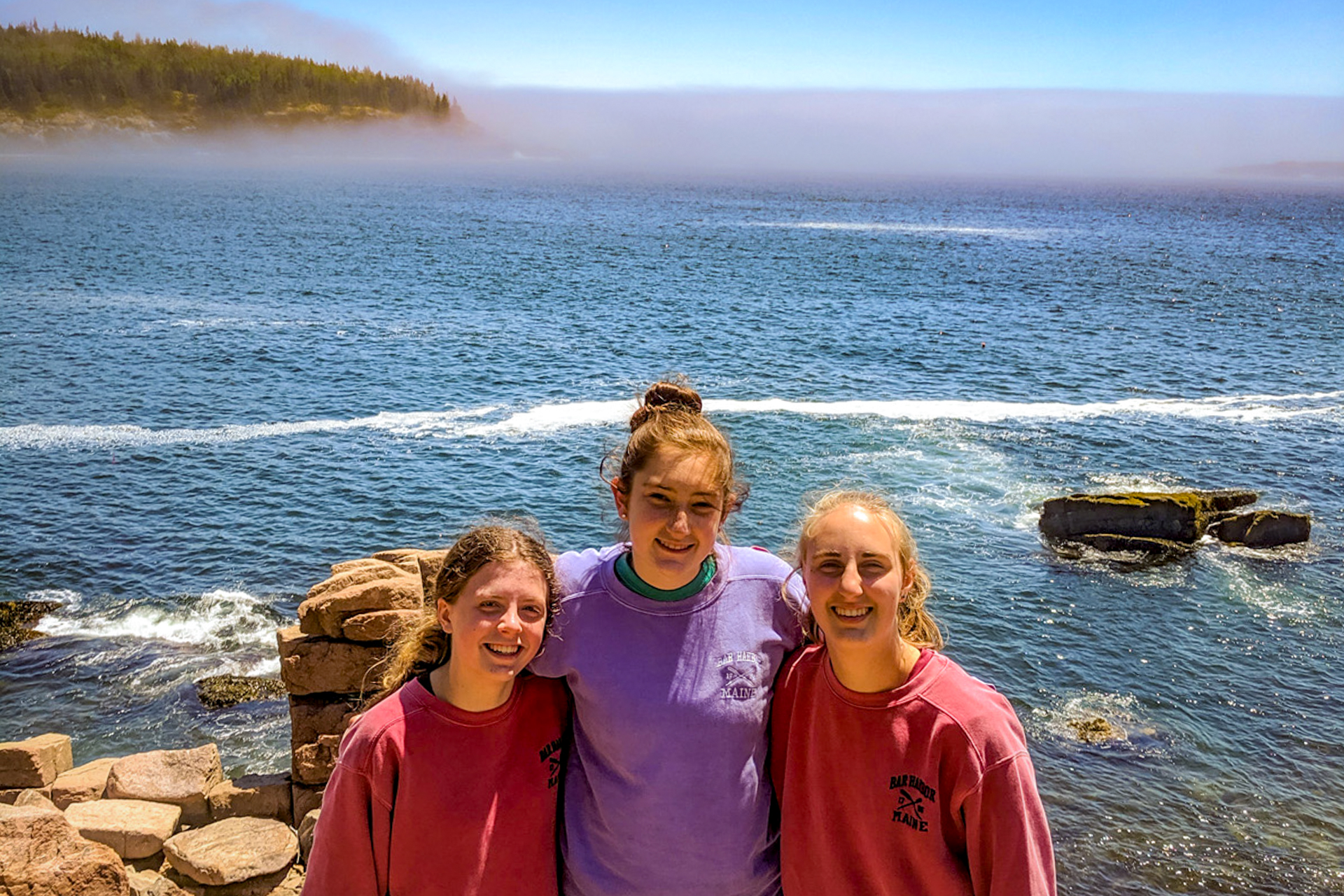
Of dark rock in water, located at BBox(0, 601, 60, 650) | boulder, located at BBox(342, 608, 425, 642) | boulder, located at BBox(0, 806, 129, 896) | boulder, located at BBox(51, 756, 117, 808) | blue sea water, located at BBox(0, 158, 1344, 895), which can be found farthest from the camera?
dark rock in water, located at BBox(0, 601, 60, 650)

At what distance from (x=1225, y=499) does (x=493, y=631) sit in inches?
1169

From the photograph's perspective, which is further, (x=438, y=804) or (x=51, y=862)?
(x=51, y=862)

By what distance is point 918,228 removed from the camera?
139m

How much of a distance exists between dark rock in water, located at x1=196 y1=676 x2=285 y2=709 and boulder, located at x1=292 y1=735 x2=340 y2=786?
289 inches

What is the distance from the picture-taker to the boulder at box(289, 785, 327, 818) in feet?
43.3

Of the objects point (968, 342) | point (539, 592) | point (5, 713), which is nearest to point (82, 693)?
point (5, 713)

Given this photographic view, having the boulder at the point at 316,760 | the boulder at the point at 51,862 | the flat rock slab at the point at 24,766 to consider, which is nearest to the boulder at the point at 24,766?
the flat rock slab at the point at 24,766

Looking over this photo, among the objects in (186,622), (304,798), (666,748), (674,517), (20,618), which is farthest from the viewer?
(186,622)

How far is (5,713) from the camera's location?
62.7 feet

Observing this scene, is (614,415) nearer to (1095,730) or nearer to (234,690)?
(234,690)

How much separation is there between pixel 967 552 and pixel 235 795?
1860 centimetres

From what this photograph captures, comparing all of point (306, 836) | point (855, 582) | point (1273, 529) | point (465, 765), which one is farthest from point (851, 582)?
point (1273, 529)

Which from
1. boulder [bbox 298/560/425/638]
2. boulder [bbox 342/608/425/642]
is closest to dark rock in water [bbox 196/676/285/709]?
boulder [bbox 298/560/425/638]

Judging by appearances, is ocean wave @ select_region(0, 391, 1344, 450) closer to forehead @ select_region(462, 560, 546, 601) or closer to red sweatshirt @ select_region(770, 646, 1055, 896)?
forehead @ select_region(462, 560, 546, 601)
